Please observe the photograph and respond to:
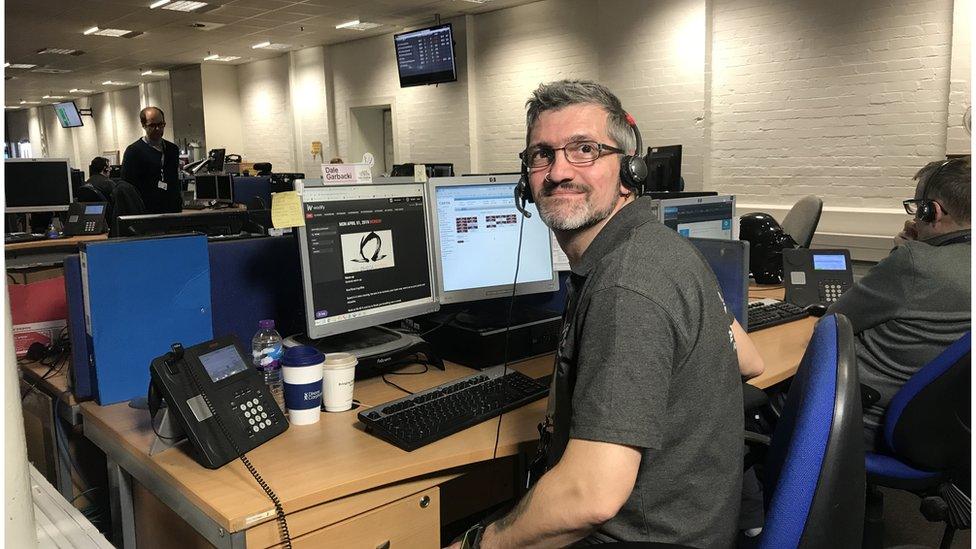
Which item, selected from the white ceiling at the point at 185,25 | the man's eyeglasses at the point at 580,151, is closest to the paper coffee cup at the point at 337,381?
the man's eyeglasses at the point at 580,151

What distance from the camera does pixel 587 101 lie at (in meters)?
1.36

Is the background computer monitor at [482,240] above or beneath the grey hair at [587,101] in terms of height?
beneath

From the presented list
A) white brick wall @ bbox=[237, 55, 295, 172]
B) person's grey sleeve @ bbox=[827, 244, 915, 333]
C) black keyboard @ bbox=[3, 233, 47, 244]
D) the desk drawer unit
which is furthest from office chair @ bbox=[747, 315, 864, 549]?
white brick wall @ bbox=[237, 55, 295, 172]

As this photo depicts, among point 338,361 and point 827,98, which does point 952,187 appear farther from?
point 827,98

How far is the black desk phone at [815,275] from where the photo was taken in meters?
2.73

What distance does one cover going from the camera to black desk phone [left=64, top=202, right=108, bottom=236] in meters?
5.16

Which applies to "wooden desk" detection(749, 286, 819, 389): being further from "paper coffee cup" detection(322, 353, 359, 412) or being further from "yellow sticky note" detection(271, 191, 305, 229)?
"yellow sticky note" detection(271, 191, 305, 229)

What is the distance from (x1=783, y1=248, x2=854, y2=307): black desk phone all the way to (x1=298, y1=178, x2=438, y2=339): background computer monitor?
154 cm

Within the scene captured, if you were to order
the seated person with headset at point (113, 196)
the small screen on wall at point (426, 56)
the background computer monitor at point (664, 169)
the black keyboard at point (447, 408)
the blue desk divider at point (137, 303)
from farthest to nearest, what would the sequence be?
the small screen on wall at point (426, 56)
the seated person with headset at point (113, 196)
the background computer monitor at point (664, 169)
the blue desk divider at point (137, 303)
the black keyboard at point (447, 408)

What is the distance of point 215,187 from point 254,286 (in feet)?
18.4

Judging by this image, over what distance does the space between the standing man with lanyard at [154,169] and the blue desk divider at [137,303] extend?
470 cm

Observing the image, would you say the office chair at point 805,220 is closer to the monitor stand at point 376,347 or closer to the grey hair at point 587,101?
the monitor stand at point 376,347

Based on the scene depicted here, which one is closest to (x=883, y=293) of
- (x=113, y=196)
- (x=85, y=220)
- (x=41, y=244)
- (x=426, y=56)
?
(x=41, y=244)

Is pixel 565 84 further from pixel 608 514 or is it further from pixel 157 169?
pixel 157 169
